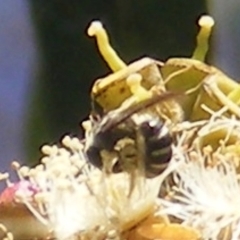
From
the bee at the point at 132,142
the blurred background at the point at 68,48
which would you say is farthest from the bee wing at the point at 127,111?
the blurred background at the point at 68,48

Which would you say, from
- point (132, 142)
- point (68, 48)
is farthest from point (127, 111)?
point (68, 48)

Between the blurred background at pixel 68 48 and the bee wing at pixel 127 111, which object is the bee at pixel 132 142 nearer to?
the bee wing at pixel 127 111

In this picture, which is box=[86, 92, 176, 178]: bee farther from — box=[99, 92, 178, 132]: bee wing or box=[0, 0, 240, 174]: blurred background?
box=[0, 0, 240, 174]: blurred background

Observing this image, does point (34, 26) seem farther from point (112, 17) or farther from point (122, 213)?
point (122, 213)

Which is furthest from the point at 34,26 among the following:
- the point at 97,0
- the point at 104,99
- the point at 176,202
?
the point at 176,202

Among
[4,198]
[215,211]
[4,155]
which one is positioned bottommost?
[215,211]

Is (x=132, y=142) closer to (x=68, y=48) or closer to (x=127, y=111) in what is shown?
(x=127, y=111)
